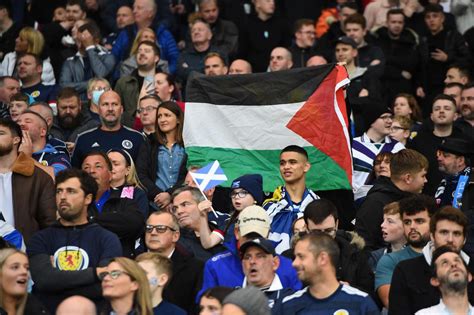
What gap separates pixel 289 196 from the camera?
47.9 feet

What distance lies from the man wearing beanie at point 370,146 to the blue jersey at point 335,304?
4.74 meters

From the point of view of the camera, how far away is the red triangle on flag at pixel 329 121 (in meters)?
16.0

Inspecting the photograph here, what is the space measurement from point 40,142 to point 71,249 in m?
3.54

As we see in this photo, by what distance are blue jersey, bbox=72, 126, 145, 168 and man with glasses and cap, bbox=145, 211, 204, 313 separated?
Result: 3.48 metres

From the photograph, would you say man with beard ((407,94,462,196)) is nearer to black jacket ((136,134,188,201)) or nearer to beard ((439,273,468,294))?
black jacket ((136,134,188,201))

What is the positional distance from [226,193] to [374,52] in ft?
17.6

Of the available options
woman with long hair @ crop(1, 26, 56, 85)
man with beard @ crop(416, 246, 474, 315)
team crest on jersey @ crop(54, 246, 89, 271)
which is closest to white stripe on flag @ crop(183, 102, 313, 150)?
woman with long hair @ crop(1, 26, 56, 85)

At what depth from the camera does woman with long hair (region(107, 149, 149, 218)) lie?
14.6 meters

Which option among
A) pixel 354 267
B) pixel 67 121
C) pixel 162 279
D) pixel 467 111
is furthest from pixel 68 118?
pixel 162 279

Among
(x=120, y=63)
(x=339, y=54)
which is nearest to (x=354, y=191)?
(x=339, y=54)

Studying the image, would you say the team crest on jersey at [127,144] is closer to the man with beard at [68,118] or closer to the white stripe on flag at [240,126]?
the white stripe on flag at [240,126]

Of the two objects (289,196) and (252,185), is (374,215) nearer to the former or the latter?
(289,196)

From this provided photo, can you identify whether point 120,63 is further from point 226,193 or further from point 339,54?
point 226,193

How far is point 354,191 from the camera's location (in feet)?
53.8
